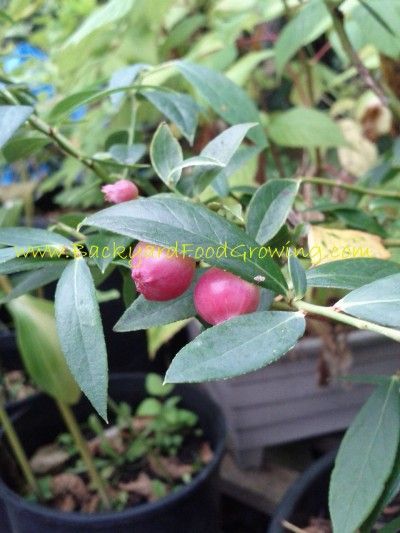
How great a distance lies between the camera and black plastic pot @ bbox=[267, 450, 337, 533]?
598 mm

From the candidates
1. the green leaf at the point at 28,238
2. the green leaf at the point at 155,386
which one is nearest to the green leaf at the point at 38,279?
the green leaf at the point at 28,238

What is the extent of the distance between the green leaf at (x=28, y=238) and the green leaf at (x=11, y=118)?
5 cm

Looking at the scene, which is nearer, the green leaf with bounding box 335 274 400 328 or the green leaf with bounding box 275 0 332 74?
the green leaf with bounding box 335 274 400 328

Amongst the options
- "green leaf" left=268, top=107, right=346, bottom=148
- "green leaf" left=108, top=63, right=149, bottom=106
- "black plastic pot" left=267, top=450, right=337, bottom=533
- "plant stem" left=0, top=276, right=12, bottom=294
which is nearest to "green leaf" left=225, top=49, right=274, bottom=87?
"green leaf" left=268, top=107, right=346, bottom=148

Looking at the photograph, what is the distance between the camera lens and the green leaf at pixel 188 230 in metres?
0.24

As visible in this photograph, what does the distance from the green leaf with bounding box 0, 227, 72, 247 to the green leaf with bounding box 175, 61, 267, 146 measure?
0.70 feet

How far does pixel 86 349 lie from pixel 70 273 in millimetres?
43

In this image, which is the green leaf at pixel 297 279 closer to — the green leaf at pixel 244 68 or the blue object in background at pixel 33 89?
the green leaf at pixel 244 68

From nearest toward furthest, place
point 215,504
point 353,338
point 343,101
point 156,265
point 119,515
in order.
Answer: point 156,265
point 119,515
point 215,504
point 353,338
point 343,101

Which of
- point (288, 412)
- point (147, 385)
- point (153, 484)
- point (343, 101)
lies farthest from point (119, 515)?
point (343, 101)

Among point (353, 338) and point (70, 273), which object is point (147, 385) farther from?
point (70, 273)

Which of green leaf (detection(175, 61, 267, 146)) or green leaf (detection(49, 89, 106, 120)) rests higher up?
green leaf (detection(49, 89, 106, 120))

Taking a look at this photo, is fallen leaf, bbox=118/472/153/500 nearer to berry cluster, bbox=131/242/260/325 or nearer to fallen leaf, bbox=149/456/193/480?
fallen leaf, bbox=149/456/193/480

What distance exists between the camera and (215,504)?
72cm
